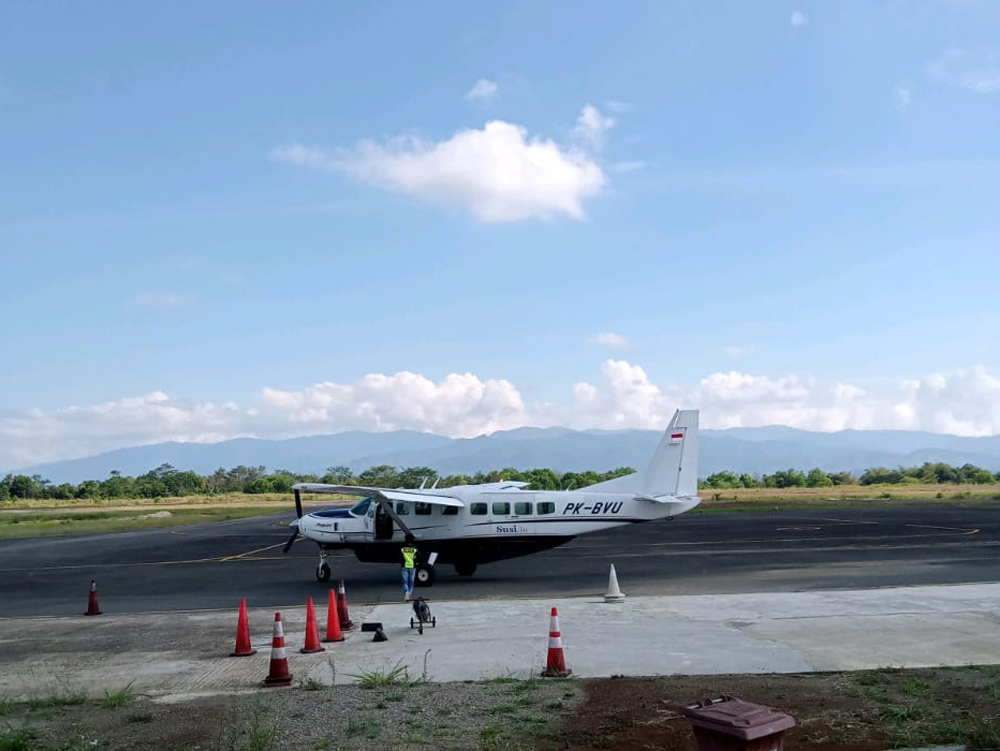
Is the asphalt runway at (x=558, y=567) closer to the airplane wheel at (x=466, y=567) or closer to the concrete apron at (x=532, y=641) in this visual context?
the airplane wheel at (x=466, y=567)

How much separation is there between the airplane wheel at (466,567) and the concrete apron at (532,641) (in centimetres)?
502

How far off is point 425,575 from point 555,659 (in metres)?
10.4

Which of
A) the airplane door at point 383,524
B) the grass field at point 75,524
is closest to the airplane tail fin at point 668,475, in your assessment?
the airplane door at point 383,524

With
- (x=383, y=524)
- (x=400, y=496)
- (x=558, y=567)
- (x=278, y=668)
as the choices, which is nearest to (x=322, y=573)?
(x=383, y=524)

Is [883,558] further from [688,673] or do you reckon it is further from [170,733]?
[170,733]

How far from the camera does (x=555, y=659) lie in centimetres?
1060

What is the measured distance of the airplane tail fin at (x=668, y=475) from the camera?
21859 mm

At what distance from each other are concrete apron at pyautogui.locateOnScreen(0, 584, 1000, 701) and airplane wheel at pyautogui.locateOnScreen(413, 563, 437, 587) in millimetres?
3152

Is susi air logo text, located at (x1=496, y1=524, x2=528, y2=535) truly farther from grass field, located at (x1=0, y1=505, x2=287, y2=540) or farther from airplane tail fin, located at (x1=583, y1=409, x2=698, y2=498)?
grass field, located at (x1=0, y1=505, x2=287, y2=540)

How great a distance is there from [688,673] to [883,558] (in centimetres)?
1602

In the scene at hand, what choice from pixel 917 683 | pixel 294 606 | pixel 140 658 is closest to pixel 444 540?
pixel 294 606

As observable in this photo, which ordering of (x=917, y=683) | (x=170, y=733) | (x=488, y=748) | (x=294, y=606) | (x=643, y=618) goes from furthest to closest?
(x=294, y=606) → (x=643, y=618) → (x=917, y=683) → (x=170, y=733) → (x=488, y=748)

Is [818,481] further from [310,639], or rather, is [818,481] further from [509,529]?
[310,639]

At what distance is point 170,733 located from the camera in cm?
837
